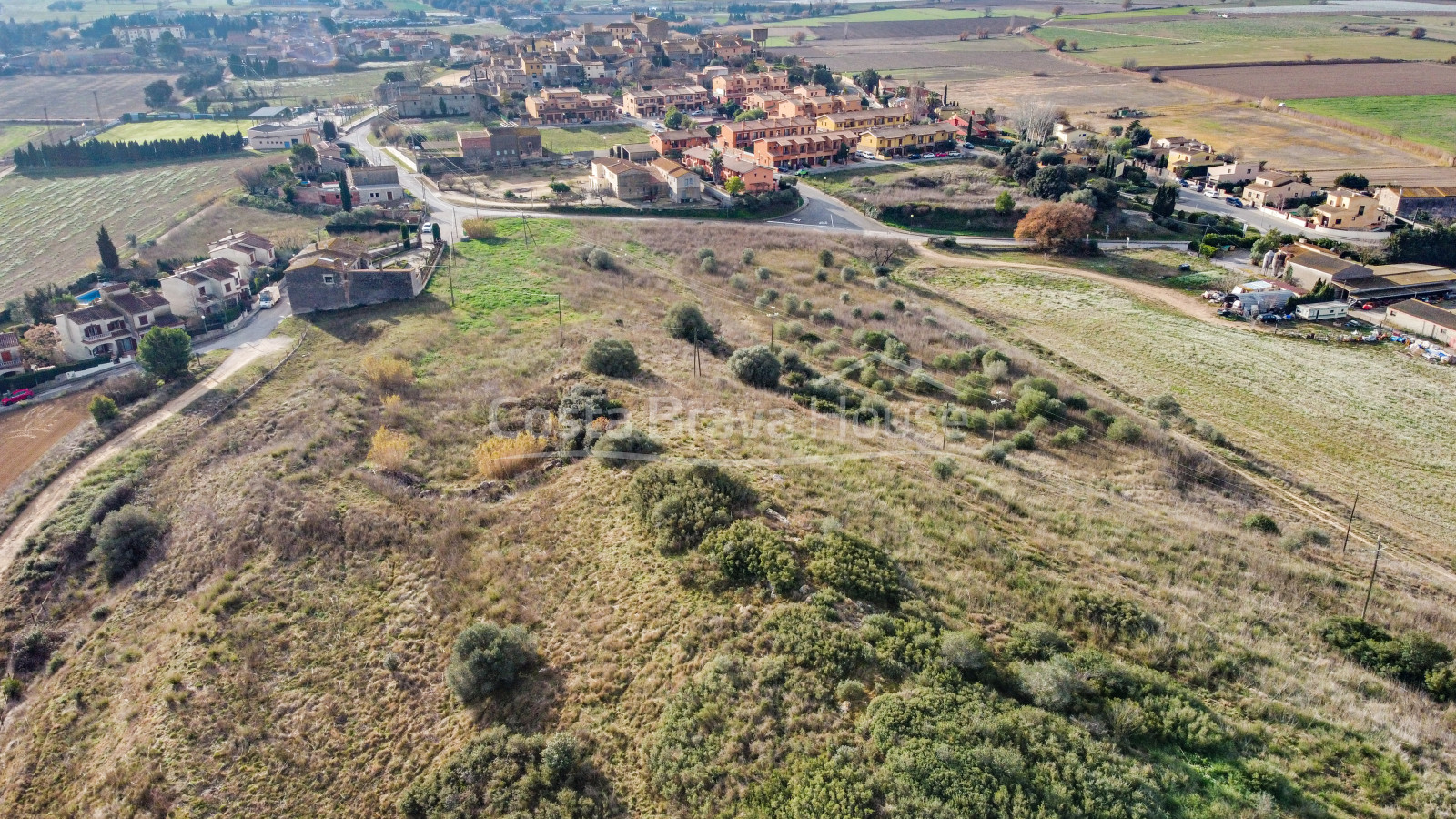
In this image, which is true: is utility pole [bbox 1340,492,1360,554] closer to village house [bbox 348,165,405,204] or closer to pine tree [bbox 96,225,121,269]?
village house [bbox 348,165,405,204]

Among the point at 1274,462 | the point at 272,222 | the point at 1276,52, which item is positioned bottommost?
the point at 1274,462

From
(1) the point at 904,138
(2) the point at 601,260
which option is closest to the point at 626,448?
(2) the point at 601,260

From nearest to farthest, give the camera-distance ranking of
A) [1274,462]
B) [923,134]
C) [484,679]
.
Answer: [484,679] < [1274,462] < [923,134]

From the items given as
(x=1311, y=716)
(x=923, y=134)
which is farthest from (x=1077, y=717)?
(x=923, y=134)

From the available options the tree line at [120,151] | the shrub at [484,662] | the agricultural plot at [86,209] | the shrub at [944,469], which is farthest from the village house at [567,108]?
the shrub at [484,662]

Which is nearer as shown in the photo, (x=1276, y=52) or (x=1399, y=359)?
(x=1399, y=359)

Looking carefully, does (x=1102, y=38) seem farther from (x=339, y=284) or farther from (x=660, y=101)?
(x=339, y=284)

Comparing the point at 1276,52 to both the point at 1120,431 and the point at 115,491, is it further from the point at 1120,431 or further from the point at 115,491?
the point at 115,491
